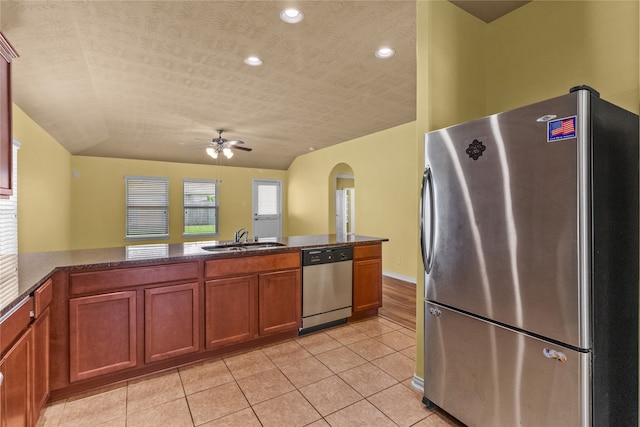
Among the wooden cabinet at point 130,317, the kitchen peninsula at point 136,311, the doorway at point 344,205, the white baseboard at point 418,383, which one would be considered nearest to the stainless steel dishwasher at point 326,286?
the kitchen peninsula at point 136,311

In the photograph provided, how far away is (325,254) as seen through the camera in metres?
3.05

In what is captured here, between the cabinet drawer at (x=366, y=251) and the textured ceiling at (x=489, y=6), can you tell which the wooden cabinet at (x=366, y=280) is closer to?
the cabinet drawer at (x=366, y=251)

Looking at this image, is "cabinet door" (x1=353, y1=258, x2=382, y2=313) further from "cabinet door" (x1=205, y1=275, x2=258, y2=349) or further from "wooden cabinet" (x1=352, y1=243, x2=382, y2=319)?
"cabinet door" (x1=205, y1=275, x2=258, y2=349)

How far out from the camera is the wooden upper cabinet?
5.67ft

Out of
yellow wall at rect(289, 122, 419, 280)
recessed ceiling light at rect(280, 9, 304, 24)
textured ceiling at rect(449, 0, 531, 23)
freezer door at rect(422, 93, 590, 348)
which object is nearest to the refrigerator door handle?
freezer door at rect(422, 93, 590, 348)

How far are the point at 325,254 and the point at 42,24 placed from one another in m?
2.89

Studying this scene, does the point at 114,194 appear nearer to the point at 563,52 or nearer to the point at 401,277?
the point at 401,277

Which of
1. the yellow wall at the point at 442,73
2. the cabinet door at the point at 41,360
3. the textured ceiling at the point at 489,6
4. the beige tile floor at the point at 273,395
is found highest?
the textured ceiling at the point at 489,6

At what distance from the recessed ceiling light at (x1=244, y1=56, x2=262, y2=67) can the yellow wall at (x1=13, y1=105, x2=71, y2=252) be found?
2.61m

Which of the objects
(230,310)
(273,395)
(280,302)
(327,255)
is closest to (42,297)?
(230,310)

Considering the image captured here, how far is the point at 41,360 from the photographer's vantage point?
68.9 inches

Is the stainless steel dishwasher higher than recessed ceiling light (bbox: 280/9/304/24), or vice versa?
recessed ceiling light (bbox: 280/9/304/24)

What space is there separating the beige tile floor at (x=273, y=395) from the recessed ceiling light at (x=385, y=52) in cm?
275

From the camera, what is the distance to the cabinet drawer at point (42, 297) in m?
1.60
